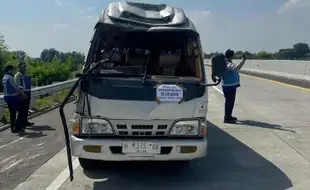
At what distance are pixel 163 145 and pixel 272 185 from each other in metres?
1.71

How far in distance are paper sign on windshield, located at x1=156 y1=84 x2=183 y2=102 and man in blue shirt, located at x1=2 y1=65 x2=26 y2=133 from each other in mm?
5078

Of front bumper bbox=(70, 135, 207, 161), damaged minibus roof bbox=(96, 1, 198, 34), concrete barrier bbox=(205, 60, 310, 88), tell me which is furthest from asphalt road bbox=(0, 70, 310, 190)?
concrete barrier bbox=(205, 60, 310, 88)

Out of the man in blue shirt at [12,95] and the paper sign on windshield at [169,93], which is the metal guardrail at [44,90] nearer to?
the man in blue shirt at [12,95]

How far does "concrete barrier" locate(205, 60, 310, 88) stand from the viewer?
884 inches

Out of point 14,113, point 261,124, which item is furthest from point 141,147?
point 261,124

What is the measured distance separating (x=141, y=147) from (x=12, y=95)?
16.8ft

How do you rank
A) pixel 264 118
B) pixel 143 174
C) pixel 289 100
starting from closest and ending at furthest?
pixel 143 174
pixel 264 118
pixel 289 100

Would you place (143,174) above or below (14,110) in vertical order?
below

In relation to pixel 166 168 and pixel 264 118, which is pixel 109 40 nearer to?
pixel 166 168

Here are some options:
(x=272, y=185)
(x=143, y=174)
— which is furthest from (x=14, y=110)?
(x=272, y=185)

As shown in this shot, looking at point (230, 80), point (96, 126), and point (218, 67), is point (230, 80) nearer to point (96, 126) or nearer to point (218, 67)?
point (218, 67)

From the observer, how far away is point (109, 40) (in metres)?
5.72

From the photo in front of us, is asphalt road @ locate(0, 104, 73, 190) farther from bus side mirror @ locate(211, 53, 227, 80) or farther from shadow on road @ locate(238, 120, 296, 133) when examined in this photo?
shadow on road @ locate(238, 120, 296, 133)

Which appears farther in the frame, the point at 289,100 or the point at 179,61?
the point at 289,100
